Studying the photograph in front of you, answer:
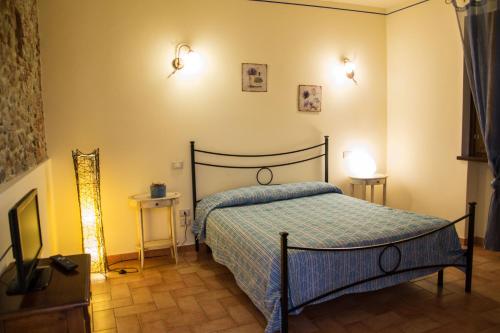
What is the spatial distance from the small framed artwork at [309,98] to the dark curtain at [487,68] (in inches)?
74.2

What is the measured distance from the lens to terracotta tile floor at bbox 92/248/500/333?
8.70 ft

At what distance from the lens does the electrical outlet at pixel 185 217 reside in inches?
163

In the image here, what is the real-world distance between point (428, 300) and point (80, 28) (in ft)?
12.2

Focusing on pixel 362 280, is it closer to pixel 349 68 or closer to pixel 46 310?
pixel 46 310

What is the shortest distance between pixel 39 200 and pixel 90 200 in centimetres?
57

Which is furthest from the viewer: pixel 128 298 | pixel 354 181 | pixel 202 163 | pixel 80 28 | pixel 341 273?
pixel 354 181

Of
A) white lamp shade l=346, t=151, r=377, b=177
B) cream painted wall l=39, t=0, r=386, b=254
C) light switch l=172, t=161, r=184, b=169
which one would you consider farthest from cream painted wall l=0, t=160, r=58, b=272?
white lamp shade l=346, t=151, r=377, b=177

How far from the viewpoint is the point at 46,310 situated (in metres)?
1.63

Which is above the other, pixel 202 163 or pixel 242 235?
pixel 202 163

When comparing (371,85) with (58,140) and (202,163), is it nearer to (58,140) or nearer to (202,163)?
(202,163)

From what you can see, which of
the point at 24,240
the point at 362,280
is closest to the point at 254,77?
the point at 362,280

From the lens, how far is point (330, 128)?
15.5 feet

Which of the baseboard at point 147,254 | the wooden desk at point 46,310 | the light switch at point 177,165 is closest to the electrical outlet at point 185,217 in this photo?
the baseboard at point 147,254

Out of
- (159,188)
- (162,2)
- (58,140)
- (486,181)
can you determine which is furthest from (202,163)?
(486,181)
